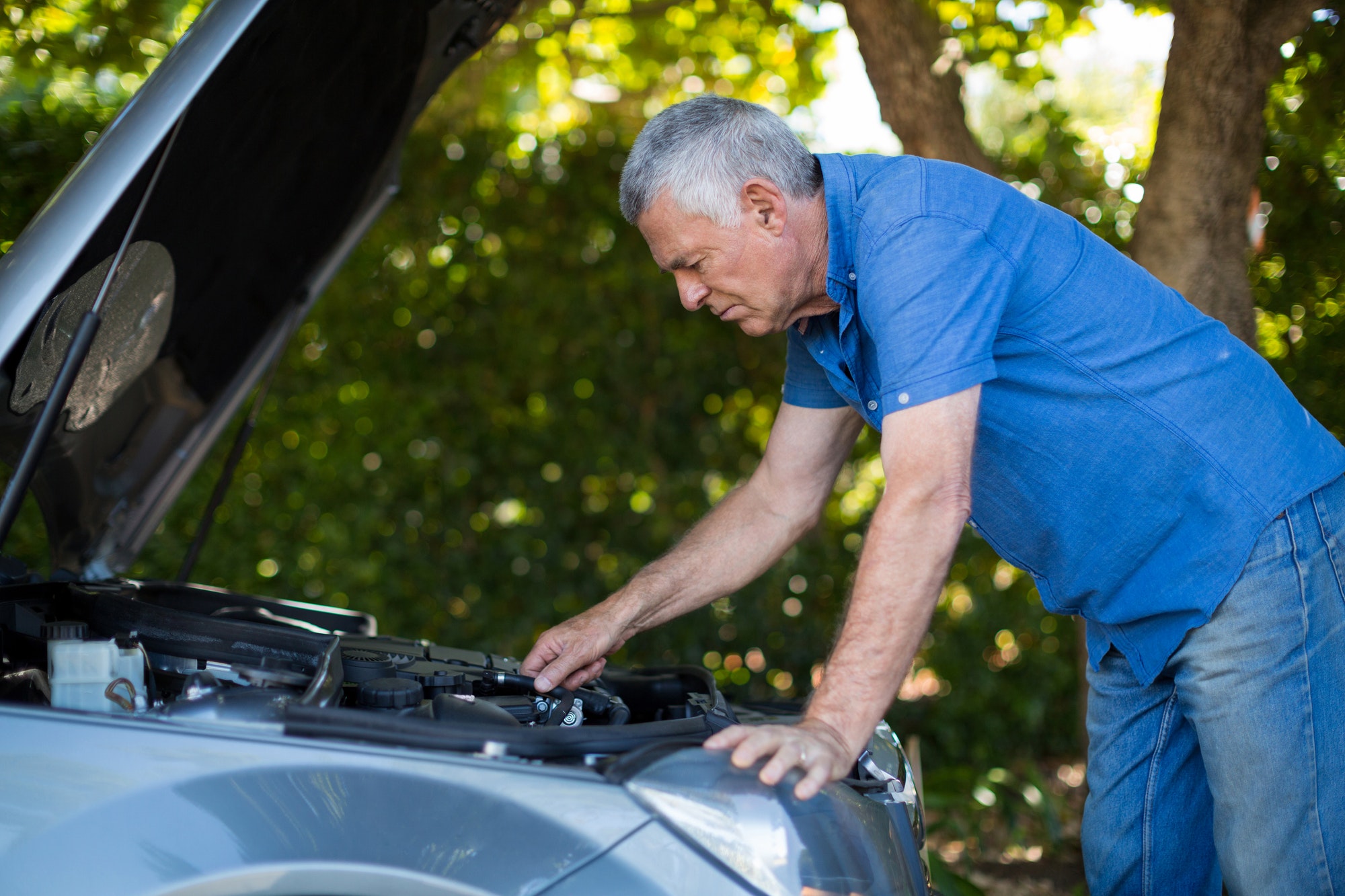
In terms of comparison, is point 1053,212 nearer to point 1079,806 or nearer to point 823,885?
point 823,885

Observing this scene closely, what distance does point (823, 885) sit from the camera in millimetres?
1457

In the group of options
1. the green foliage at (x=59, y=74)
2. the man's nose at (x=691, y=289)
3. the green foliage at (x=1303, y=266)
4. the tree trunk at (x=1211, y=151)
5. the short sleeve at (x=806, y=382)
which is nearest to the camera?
the man's nose at (x=691, y=289)

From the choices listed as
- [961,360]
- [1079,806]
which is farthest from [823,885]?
[1079,806]

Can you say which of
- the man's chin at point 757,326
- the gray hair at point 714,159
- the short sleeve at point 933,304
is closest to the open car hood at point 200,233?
the gray hair at point 714,159

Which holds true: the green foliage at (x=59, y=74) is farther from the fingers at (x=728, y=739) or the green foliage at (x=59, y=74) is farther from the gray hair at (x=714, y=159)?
the fingers at (x=728, y=739)

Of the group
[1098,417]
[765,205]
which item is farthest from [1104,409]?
[765,205]

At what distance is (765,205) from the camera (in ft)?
5.76

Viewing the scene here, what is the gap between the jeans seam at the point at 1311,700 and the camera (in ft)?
5.82

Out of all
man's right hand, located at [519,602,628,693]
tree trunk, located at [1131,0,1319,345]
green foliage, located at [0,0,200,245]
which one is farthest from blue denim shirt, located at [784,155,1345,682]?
green foliage, located at [0,0,200,245]

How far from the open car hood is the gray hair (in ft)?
A: 2.20

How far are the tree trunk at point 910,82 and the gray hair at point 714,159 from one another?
1.48 m

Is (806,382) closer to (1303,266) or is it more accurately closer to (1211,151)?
(1211,151)

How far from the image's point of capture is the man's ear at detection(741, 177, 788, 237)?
5.68 feet

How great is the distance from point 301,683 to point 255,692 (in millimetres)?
165
